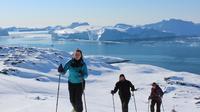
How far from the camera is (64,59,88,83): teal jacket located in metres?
10.8

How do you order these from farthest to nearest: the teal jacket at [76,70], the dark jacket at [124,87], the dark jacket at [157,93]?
1. the dark jacket at [157,93]
2. the dark jacket at [124,87]
3. the teal jacket at [76,70]

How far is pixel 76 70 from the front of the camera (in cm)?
1081

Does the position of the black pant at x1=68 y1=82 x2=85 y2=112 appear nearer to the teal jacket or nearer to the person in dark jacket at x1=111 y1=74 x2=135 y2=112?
the teal jacket

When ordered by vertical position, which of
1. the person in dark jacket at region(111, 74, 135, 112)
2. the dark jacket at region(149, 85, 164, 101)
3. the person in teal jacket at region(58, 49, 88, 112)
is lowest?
the dark jacket at region(149, 85, 164, 101)

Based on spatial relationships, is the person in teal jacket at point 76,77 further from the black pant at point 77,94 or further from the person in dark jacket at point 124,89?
the person in dark jacket at point 124,89

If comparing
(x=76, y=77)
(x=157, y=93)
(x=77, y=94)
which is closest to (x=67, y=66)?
(x=76, y=77)

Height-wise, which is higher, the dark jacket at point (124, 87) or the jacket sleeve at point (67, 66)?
the jacket sleeve at point (67, 66)

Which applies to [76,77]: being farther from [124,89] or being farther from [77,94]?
[124,89]

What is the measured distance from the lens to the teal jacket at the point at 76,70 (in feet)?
35.4

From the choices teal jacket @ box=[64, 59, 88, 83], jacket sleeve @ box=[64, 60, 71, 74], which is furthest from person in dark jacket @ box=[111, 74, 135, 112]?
jacket sleeve @ box=[64, 60, 71, 74]

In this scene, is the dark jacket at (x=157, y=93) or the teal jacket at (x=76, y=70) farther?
the dark jacket at (x=157, y=93)

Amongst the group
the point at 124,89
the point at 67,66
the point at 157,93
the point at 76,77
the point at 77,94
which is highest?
the point at 67,66

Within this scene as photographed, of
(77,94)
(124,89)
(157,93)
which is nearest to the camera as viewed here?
(77,94)

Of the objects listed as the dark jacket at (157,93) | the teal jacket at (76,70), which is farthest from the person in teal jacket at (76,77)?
the dark jacket at (157,93)
